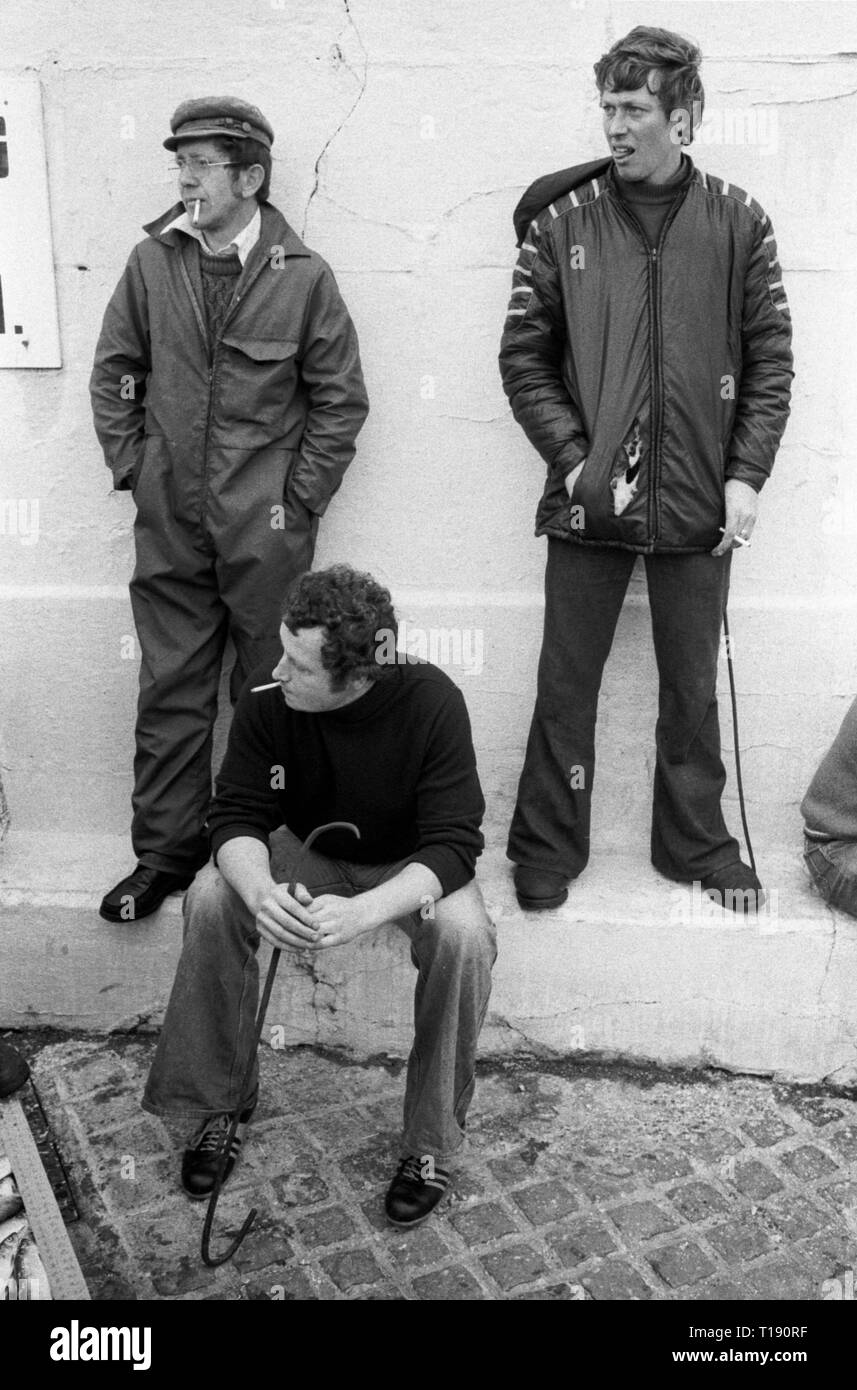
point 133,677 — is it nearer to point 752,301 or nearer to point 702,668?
point 702,668

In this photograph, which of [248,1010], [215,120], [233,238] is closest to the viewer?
[248,1010]

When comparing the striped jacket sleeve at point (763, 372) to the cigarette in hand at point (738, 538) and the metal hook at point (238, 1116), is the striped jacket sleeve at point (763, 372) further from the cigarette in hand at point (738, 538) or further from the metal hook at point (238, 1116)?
the metal hook at point (238, 1116)

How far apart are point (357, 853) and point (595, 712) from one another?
87 centimetres

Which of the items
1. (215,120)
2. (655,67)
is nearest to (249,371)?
(215,120)

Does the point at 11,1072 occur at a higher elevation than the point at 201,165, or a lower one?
lower

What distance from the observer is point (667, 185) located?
3561 mm

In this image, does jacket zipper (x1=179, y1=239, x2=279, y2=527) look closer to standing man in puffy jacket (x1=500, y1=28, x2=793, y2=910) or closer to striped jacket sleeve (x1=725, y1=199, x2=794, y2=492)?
standing man in puffy jacket (x1=500, y1=28, x2=793, y2=910)

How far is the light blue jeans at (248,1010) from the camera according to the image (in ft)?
10.6

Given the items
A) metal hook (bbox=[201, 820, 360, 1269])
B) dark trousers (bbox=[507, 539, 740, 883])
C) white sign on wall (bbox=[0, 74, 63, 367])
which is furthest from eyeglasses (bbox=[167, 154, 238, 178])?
metal hook (bbox=[201, 820, 360, 1269])

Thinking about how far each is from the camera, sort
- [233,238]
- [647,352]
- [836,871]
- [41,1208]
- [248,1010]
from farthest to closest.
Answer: [836,871] → [233,238] → [647,352] → [248,1010] → [41,1208]

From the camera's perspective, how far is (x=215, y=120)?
3.67 meters

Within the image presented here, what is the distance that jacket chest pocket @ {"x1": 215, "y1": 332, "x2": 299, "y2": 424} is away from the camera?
3.71 m

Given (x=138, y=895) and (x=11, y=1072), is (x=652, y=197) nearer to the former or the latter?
(x=138, y=895)
